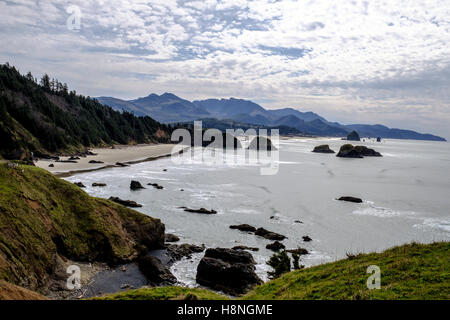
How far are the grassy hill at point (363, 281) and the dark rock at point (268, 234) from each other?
59.3ft

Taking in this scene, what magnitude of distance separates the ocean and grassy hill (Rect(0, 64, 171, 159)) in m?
25.2

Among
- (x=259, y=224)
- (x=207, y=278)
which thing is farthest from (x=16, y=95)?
(x=207, y=278)

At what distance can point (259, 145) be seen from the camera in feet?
615

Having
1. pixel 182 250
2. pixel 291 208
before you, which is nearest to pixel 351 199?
pixel 291 208

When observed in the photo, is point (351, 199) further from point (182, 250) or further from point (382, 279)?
point (382, 279)

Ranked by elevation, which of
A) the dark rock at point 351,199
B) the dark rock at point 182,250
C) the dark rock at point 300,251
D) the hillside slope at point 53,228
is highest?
the hillside slope at point 53,228

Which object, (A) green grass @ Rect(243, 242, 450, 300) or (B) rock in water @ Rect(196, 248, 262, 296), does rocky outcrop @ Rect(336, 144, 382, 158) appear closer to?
(B) rock in water @ Rect(196, 248, 262, 296)

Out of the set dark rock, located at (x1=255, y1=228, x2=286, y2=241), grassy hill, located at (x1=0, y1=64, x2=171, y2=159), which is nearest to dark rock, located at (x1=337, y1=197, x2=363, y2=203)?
dark rock, located at (x1=255, y1=228, x2=286, y2=241)

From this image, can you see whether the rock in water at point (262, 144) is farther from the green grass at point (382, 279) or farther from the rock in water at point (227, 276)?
the green grass at point (382, 279)

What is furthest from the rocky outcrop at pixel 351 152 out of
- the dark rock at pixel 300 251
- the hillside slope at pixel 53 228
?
the hillside slope at pixel 53 228

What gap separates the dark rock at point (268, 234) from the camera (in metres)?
34.2

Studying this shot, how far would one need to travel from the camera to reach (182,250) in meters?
28.2
